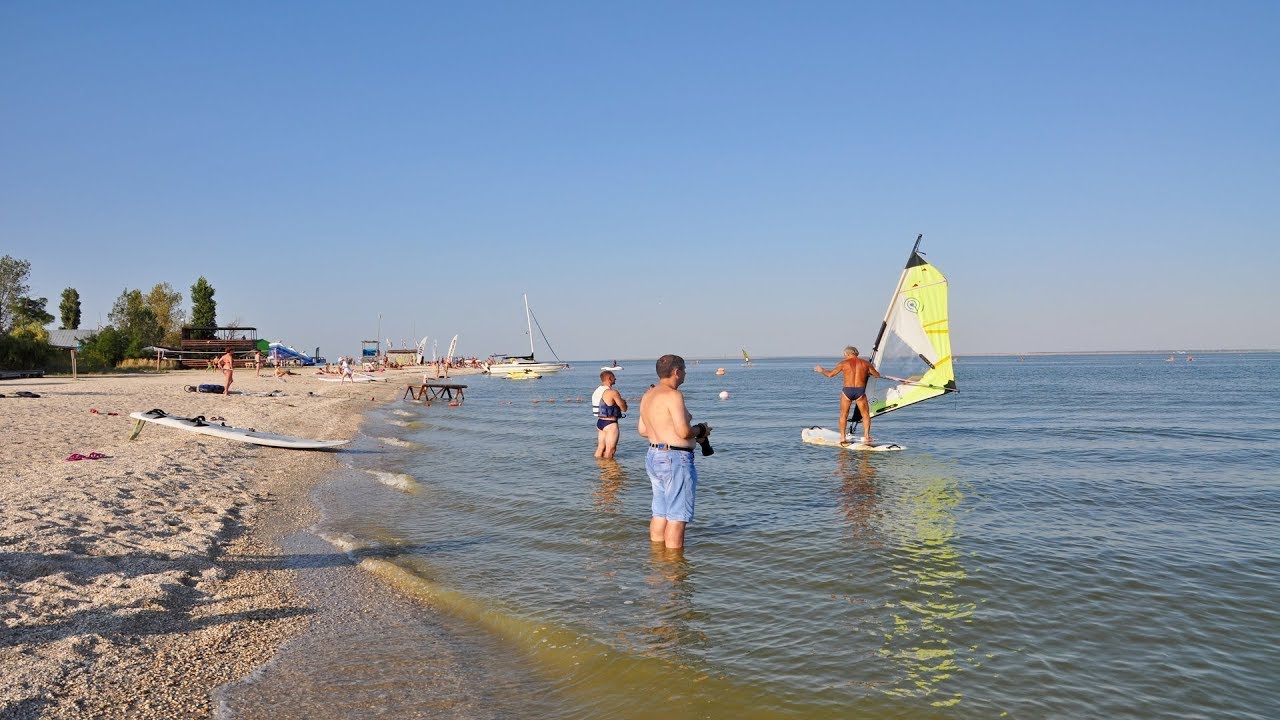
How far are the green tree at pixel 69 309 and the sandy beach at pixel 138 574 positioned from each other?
8550cm

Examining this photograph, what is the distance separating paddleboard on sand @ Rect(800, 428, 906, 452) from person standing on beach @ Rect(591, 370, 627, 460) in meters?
5.35

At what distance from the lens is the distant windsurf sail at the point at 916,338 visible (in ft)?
53.5

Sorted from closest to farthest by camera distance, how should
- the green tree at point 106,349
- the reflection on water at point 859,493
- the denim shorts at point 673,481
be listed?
the denim shorts at point 673,481 < the reflection on water at point 859,493 < the green tree at point 106,349

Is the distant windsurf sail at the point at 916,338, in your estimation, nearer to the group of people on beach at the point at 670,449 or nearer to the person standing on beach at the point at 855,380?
the person standing on beach at the point at 855,380

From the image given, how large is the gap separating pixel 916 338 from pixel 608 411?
24.6 ft

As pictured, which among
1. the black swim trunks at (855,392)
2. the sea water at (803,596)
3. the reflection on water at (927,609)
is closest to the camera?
the sea water at (803,596)

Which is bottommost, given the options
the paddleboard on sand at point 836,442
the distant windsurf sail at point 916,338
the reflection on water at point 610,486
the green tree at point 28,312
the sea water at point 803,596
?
the sea water at point 803,596

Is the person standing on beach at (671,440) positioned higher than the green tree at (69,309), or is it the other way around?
the green tree at (69,309)

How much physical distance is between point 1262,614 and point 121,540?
10658 millimetres

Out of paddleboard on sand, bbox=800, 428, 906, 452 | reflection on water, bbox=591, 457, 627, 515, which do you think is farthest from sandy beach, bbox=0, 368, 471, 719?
paddleboard on sand, bbox=800, 428, 906, 452

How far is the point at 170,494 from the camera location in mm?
9836

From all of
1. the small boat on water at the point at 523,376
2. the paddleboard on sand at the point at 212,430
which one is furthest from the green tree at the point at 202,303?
the paddleboard on sand at the point at 212,430

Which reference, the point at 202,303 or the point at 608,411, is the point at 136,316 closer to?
the point at 202,303

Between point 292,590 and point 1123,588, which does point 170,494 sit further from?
point 1123,588
